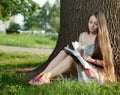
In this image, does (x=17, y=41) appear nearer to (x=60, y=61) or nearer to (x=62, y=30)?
(x=62, y=30)

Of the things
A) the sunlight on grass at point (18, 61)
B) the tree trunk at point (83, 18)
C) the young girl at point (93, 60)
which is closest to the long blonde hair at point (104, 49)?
the young girl at point (93, 60)

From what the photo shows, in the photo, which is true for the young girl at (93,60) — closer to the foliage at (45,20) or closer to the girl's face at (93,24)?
the girl's face at (93,24)

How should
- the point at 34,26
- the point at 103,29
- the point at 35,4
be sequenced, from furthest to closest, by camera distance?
the point at 34,26 < the point at 35,4 < the point at 103,29

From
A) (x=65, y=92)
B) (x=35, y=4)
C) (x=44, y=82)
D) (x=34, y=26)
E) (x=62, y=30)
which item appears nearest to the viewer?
(x=65, y=92)

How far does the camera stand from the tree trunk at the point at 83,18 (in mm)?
7301

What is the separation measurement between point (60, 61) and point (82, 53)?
33 centimetres

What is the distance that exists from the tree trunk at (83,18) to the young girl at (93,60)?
128 centimetres

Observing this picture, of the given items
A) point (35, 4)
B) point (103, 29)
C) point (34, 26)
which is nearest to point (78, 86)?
point (103, 29)

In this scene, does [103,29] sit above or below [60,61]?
above

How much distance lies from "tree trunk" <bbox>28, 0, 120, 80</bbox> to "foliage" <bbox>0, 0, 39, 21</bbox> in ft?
28.0

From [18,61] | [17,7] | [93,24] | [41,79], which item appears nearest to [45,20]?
[17,7]

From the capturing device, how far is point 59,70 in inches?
224

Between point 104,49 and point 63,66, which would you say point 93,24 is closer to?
point 104,49

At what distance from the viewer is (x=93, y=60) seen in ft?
19.1
